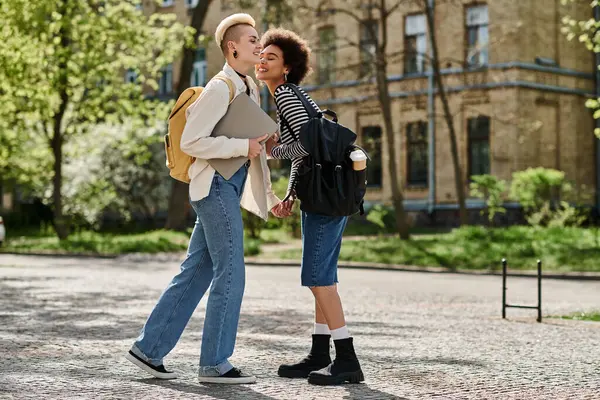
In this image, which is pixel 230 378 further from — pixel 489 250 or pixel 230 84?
pixel 489 250

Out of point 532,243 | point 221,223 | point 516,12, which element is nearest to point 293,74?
point 221,223

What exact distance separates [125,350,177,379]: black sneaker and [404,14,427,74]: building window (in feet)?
117

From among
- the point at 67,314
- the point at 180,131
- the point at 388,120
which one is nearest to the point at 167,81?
the point at 388,120

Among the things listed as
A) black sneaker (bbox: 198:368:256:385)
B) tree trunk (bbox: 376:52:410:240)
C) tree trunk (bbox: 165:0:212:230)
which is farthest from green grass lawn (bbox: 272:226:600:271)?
black sneaker (bbox: 198:368:256:385)

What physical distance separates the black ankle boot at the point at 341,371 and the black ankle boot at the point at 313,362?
21 centimetres

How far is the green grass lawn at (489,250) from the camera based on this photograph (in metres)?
22.5

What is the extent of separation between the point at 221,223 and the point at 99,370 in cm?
149

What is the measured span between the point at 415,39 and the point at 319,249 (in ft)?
119

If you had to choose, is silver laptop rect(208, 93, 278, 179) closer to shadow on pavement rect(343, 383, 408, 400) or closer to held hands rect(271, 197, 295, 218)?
held hands rect(271, 197, 295, 218)

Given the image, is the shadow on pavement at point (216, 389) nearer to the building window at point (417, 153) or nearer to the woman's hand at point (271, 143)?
the woman's hand at point (271, 143)

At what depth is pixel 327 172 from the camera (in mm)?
6801

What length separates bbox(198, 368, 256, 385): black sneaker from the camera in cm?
663

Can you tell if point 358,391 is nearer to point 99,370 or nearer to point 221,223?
point 221,223

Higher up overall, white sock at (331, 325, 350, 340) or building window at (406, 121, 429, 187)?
building window at (406, 121, 429, 187)
